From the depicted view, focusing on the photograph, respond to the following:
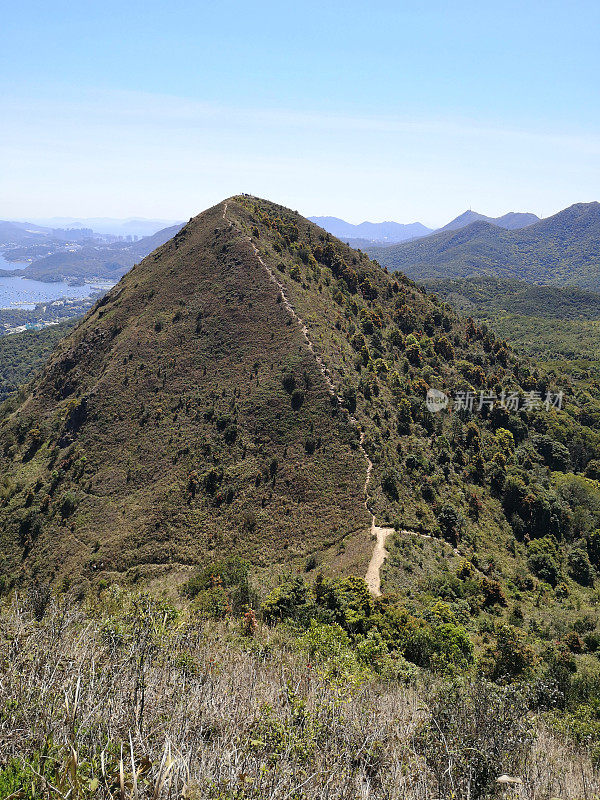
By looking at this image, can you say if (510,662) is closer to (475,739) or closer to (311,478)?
(475,739)

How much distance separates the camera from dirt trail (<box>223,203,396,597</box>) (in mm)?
37656

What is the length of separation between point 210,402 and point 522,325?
13892 centimetres

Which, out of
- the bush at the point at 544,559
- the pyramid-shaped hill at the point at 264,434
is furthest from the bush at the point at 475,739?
the bush at the point at 544,559

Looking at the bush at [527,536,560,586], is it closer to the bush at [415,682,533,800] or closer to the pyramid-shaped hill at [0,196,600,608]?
the pyramid-shaped hill at [0,196,600,608]

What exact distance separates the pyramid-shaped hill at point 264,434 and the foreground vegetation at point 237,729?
2343 cm

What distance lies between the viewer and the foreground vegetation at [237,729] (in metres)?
7.79

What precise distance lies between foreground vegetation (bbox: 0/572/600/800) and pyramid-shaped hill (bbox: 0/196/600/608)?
76.9 feet

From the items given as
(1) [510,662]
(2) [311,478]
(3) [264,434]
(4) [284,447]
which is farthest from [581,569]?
(3) [264,434]

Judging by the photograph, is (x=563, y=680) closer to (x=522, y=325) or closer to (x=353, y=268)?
(x=353, y=268)

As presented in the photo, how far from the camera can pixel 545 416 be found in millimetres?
70688

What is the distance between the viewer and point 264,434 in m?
52.7

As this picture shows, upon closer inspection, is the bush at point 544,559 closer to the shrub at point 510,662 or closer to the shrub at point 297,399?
the shrub at point 510,662

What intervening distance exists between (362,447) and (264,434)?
42.1ft

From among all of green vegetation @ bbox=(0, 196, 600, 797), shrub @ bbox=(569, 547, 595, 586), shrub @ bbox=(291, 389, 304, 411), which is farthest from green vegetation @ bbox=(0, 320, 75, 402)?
shrub @ bbox=(569, 547, 595, 586)
